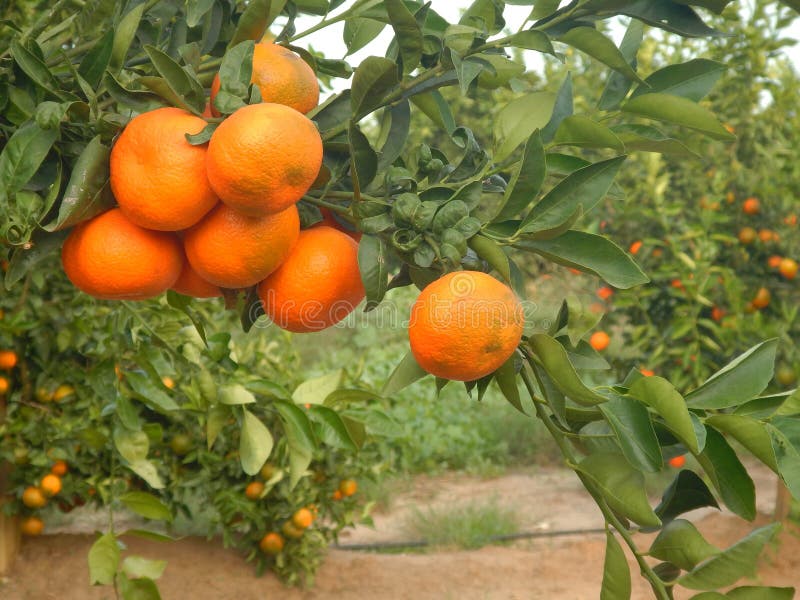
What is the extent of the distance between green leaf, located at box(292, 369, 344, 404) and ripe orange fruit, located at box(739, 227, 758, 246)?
216 centimetres

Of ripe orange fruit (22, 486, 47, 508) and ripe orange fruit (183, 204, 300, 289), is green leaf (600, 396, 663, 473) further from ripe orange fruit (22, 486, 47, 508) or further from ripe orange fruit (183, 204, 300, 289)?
ripe orange fruit (22, 486, 47, 508)

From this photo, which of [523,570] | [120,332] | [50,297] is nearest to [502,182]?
[120,332]

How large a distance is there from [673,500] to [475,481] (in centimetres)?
383

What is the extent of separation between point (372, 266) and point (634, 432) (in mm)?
254

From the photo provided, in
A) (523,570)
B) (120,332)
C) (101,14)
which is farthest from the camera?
(523,570)

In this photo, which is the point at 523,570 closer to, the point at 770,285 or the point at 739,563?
the point at 770,285

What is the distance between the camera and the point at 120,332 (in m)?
1.27

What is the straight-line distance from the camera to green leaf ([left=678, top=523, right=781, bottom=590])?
2.29 ft

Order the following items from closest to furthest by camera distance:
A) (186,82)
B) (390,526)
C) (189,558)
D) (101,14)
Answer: (186,82)
(101,14)
(189,558)
(390,526)

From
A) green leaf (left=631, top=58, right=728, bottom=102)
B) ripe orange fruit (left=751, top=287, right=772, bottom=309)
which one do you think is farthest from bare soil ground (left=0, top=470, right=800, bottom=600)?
green leaf (left=631, top=58, right=728, bottom=102)

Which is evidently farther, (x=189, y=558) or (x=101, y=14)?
(x=189, y=558)

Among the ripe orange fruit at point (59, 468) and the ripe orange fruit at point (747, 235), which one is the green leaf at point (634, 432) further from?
the ripe orange fruit at point (747, 235)

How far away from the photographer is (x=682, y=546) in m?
0.72

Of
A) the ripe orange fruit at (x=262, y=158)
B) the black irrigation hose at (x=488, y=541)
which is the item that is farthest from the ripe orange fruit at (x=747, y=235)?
the ripe orange fruit at (x=262, y=158)
